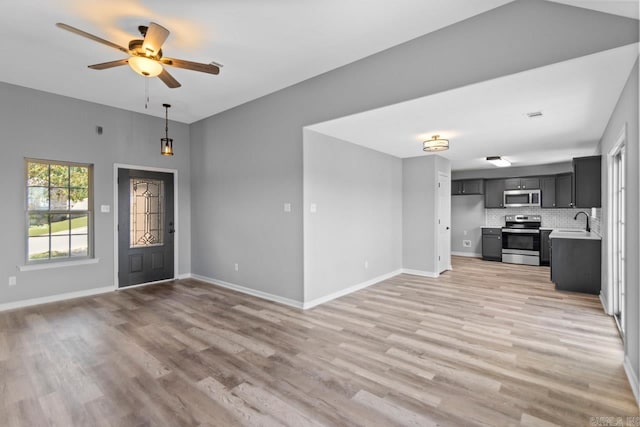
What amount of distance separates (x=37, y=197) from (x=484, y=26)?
612 centimetres

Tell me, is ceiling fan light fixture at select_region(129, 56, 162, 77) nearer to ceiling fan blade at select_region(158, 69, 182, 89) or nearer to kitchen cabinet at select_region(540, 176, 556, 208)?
ceiling fan blade at select_region(158, 69, 182, 89)

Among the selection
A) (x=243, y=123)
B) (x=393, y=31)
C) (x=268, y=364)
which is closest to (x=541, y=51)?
(x=393, y=31)

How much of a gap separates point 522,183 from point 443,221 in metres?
3.10

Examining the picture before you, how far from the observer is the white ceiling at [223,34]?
262 centimetres

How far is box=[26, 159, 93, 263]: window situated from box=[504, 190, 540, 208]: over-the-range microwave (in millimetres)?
9317

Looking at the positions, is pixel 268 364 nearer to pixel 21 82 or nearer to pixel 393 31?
pixel 393 31

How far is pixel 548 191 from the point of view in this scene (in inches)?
303

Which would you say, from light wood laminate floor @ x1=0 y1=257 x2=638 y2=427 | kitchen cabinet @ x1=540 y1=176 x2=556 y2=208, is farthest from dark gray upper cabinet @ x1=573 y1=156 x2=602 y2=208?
kitchen cabinet @ x1=540 y1=176 x2=556 y2=208

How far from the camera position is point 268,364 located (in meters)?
2.73

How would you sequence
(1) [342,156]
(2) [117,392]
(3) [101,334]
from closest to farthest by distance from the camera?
(2) [117,392] < (3) [101,334] < (1) [342,156]

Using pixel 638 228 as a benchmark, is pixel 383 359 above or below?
below

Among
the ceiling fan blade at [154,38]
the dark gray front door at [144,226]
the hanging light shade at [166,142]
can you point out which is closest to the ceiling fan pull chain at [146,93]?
the hanging light shade at [166,142]

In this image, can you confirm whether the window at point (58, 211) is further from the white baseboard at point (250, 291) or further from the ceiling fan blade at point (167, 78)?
the ceiling fan blade at point (167, 78)

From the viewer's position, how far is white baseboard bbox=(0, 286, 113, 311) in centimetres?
428
